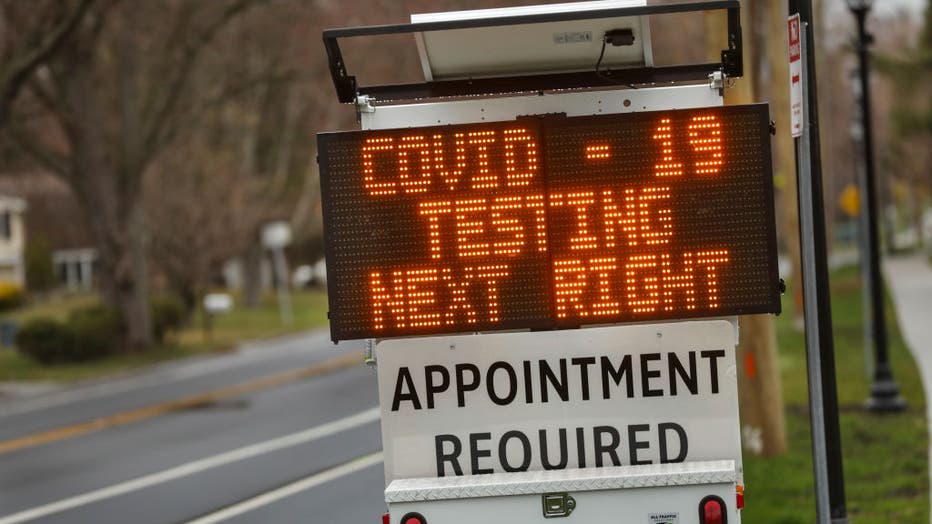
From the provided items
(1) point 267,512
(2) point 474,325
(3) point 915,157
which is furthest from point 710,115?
(3) point 915,157

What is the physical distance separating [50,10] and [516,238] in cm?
2194

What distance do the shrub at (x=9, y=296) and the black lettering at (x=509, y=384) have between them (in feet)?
207

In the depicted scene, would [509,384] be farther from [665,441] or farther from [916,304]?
[916,304]

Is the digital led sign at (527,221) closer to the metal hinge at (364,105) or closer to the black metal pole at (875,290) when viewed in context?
the metal hinge at (364,105)

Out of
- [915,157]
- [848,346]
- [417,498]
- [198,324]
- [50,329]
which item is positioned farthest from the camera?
[915,157]

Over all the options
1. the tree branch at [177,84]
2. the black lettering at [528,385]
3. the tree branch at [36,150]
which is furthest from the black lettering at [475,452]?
the tree branch at [36,150]

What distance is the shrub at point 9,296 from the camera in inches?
2606

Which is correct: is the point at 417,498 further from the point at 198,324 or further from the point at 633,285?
the point at 198,324

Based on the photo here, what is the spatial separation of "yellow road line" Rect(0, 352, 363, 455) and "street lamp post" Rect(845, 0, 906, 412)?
9869 millimetres

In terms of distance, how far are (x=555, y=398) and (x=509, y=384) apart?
→ 0.21m

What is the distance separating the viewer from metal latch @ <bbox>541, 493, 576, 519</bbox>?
608 cm

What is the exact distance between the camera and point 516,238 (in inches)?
242

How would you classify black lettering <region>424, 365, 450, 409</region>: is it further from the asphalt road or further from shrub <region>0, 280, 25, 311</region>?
shrub <region>0, 280, 25, 311</region>

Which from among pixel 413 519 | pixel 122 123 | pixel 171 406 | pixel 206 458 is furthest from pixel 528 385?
pixel 122 123
